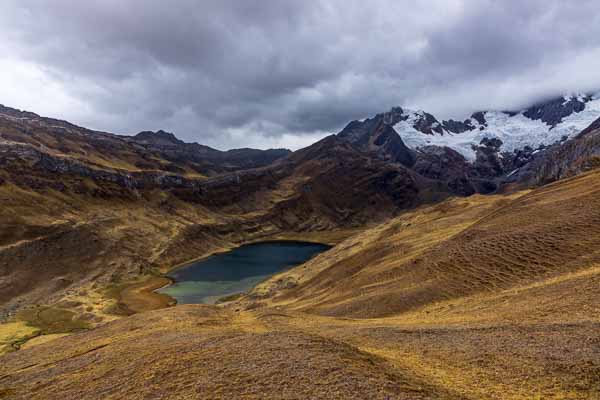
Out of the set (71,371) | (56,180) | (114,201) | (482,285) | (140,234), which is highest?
(56,180)

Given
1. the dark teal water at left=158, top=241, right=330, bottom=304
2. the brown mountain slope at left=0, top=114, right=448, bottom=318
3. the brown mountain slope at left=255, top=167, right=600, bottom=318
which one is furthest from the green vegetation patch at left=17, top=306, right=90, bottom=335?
the brown mountain slope at left=255, top=167, right=600, bottom=318

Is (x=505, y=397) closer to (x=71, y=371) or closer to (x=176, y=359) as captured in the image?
(x=176, y=359)

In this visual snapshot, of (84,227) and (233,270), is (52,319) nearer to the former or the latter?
(84,227)

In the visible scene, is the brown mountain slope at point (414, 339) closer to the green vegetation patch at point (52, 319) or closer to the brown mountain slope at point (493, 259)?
the brown mountain slope at point (493, 259)

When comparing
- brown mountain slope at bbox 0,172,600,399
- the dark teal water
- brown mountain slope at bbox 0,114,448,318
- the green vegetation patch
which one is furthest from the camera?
the dark teal water

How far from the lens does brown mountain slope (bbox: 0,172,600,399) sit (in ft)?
43.8

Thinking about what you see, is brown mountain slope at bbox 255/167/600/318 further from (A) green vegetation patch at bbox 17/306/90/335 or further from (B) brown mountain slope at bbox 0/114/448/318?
(B) brown mountain slope at bbox 0/114/448/318

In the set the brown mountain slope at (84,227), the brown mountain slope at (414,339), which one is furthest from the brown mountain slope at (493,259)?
the brown mountain slope at (84,227)

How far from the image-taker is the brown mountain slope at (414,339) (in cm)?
1334

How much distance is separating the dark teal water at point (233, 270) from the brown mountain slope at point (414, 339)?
201ft

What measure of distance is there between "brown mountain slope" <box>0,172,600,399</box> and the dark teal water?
201 feet

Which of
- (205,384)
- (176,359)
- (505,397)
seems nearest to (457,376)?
(505,397)

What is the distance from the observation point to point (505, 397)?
12602mm

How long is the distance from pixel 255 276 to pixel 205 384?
103821mm
